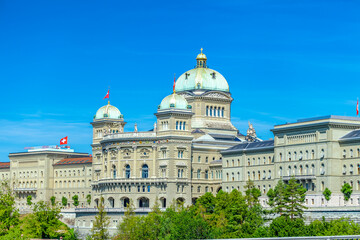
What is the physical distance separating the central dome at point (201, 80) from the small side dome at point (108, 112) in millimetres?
15807

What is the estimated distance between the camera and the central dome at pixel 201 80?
178000 millimetres

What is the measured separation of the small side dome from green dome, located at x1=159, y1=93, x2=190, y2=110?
23.2m

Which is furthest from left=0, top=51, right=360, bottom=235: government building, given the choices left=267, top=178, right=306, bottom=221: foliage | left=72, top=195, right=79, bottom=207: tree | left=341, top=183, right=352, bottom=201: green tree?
left=267, top=178, right=306, bottom=221: foliage

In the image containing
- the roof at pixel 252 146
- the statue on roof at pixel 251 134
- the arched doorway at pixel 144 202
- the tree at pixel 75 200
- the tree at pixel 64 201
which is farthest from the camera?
the tree at pixel 64 201

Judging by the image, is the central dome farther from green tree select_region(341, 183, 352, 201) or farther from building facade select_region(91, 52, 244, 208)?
green tree select_region(341, 183, 352, 201)

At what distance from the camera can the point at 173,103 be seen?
158875 mm

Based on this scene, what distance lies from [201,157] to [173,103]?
14925 millimetres

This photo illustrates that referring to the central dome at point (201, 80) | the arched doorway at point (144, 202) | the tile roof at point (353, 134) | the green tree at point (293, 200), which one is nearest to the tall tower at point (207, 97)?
the central dome at point (201, 80)

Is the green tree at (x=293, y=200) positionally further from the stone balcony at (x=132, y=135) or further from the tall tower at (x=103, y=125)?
the tall tower at (x=103, y=125)

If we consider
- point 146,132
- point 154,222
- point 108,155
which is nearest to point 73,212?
point 108,155

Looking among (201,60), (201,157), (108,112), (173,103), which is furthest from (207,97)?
(108,112)

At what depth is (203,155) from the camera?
165625 millimetres

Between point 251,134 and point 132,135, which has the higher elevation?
point 251,134

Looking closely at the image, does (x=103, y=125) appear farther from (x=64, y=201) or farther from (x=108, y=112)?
(x=64, y=201)
